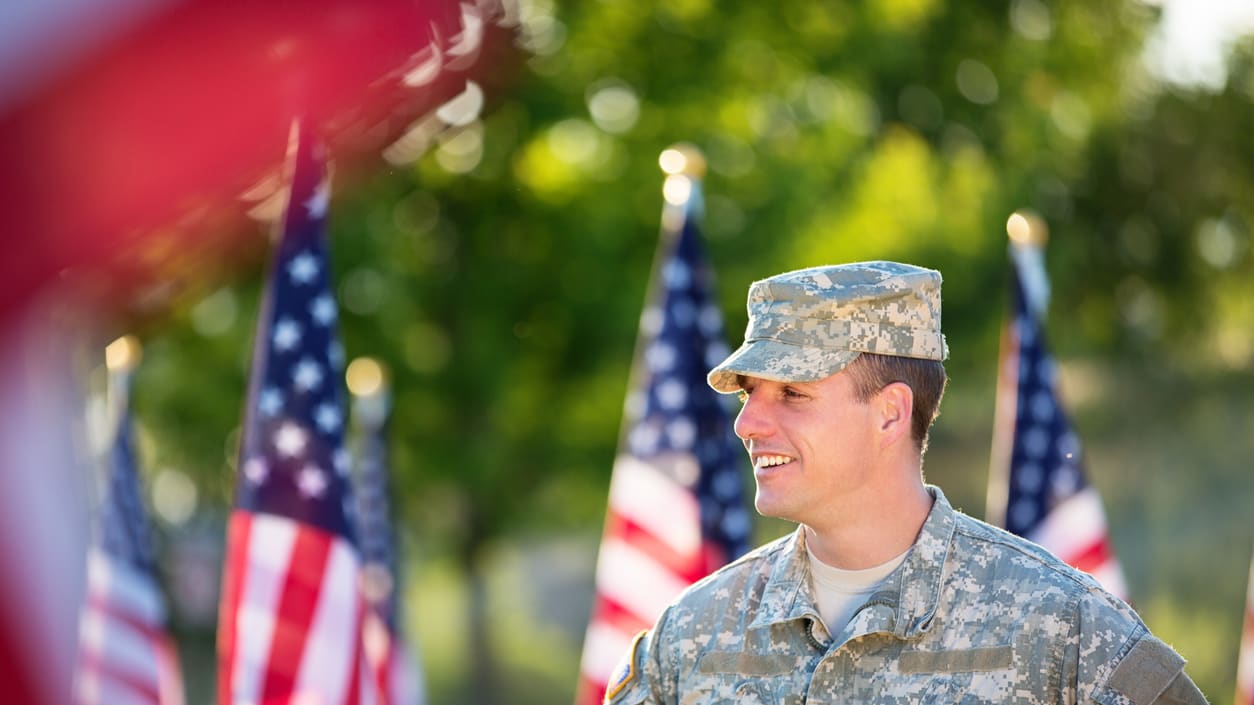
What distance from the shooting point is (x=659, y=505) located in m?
6.87

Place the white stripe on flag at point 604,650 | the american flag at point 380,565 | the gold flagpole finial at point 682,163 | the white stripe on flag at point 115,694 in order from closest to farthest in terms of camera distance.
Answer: the white stripe on flag at point 604,650 < the gold flagpole finial at point 682,163 < the white stripe on flag at point 115,694 < the american flag at point 380,565

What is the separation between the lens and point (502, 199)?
45.8ft

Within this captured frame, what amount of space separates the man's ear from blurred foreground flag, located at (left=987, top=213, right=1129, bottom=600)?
4.22m

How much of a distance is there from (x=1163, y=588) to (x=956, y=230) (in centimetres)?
582

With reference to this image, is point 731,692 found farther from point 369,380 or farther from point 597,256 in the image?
point 597,256

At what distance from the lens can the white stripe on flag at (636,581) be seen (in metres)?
6.66

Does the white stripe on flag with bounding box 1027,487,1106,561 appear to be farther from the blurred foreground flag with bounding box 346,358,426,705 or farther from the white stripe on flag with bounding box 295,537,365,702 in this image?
the blurred foreground flag with bounding box 346,358,426,705

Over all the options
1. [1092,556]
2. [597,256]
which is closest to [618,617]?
[1092,556]

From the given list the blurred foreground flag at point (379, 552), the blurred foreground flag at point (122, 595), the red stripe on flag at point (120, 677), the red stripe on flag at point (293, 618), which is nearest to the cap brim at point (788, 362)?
the red stripe on flag at point (293, 618)

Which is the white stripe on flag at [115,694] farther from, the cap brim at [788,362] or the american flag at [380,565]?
the cap brim at [788,362]

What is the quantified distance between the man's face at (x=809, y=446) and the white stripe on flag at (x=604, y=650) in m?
3.77

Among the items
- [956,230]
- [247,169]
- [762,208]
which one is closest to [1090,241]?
[956,230]

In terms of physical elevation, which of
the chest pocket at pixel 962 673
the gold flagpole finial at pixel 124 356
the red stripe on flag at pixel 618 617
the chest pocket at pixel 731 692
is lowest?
the red stripe on flag at pixel 618 617

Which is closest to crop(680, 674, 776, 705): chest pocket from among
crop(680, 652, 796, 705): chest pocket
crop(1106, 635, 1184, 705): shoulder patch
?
crop(680, 652, 796, 705): chest pocket
